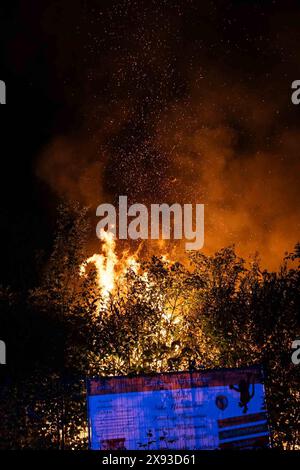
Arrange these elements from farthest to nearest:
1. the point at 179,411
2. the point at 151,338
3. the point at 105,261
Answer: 1. the point at 105,261
2. the point at 151,338
3. the point at 179,411

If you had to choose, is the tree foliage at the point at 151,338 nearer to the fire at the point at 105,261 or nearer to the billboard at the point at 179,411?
the billboard at the point at 179,411

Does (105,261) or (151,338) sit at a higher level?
(105,261)

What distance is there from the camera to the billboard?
9.20m

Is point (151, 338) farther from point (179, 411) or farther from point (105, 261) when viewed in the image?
point (105, 261)

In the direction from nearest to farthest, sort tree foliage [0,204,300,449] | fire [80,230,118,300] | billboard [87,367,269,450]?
billboard [87,367,269,450]
tree foliage [0,204,300,449]
fire [80,230,118,300]

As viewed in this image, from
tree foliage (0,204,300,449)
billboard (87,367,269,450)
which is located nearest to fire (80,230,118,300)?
tree foliage (0,204,300,449)

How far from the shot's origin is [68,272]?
97.3 feet

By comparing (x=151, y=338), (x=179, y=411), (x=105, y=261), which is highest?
(x=105, y=261)

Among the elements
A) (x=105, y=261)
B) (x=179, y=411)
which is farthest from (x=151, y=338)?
(x=105, y=261)

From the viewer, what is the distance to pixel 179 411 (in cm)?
950

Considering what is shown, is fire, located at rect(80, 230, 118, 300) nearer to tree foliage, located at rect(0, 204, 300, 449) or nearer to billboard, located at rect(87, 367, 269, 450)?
tree foliage, located at rect(0, 204, 300, 449)

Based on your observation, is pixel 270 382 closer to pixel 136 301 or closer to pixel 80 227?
pixel 136 301

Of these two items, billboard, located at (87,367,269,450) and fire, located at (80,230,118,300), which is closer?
billboard, located at (87,367,269,450)

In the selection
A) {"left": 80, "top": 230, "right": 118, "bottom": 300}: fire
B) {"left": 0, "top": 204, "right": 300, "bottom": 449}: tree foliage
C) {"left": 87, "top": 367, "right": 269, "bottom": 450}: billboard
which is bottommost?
{"left": 87, "top": 367, "right": 269, "bottom": 450}: billboard
